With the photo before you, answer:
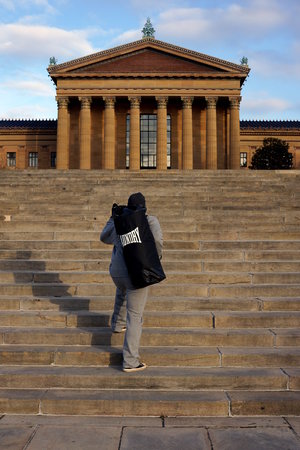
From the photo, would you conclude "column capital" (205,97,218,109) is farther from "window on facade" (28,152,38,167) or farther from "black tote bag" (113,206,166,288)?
"black tote bag" (113,206,166,288)

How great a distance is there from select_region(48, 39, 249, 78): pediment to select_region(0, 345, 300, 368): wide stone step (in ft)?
134

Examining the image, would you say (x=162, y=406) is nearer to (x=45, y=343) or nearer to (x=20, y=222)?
(x=45, y=343)

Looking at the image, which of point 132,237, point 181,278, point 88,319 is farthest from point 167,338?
point 181,278

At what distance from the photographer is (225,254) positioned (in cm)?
976

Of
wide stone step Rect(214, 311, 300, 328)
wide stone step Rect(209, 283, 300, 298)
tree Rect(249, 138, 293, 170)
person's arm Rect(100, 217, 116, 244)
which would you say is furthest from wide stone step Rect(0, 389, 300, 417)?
tree Rect(249, 138, 293, 170)

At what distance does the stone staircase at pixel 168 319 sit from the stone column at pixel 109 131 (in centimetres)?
3199

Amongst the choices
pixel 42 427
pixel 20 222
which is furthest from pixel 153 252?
pixel 20 222

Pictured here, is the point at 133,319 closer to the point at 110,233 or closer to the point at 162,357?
the point at 162,357

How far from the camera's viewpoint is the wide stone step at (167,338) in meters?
6.71

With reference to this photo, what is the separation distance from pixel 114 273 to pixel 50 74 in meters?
42.6

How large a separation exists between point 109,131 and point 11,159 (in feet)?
59.2

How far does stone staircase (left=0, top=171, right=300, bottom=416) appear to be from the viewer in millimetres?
5516

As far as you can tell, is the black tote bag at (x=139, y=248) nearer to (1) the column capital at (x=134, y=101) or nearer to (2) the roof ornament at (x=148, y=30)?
(1) the column capital at (x=134, y=101)

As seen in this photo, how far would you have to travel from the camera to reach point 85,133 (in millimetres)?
45031
